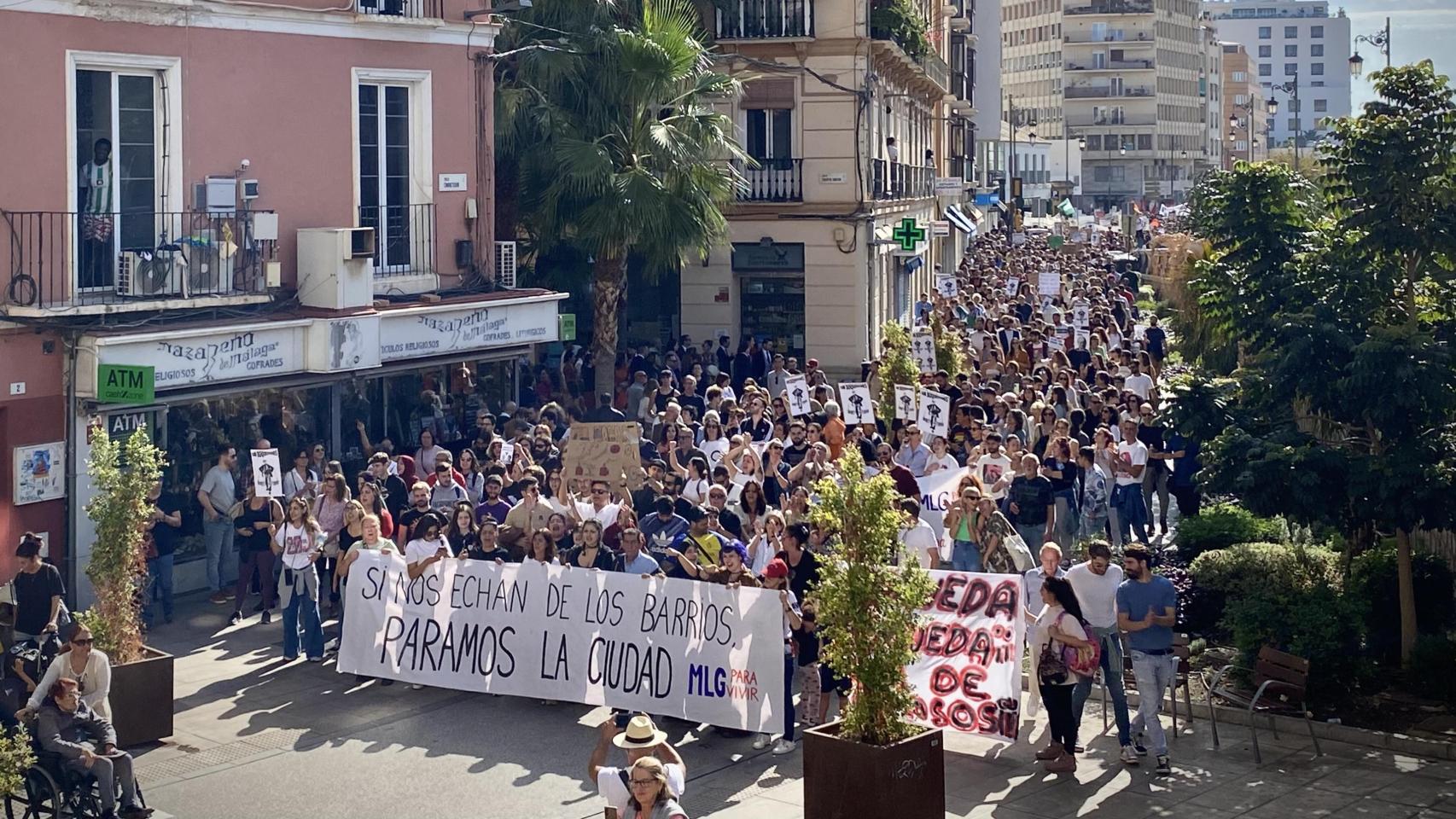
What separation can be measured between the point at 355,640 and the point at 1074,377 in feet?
38.8

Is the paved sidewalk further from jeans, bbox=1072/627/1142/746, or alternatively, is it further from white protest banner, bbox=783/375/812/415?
white protest banner, bbox=783/375/812/415

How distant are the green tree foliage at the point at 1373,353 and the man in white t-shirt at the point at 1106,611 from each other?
7.19 ft

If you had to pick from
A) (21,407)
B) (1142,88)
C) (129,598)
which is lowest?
(129,598)

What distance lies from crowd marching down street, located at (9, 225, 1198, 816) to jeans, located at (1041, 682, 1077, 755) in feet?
0.06

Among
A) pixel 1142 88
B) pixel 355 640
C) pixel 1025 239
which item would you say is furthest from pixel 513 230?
pixel 1142 88

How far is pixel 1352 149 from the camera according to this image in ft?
48.0

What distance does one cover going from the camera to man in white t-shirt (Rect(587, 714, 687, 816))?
8891 millimetres

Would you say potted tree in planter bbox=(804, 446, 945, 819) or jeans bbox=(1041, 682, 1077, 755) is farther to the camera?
jeans bbox=(1041, 682, 1077, 755)

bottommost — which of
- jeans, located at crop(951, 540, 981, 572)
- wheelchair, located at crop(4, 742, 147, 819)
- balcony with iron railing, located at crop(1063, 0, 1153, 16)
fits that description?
wheelchair, located at crop(4, 742, 147, 819)

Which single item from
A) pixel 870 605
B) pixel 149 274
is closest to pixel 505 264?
pixel 149 274

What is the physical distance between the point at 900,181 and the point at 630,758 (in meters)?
35.1

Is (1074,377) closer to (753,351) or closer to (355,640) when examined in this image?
(753,351)

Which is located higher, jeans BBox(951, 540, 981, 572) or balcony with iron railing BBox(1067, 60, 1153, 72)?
balcony with iron railing BBox(1067, 60, 1153, 72)

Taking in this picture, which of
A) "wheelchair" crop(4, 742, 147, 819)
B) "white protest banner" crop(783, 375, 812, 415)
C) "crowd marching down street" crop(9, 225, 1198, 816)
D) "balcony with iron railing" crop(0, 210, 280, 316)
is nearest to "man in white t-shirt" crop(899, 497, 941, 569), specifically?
"crowd marching down street" crop(9, 225, 1198, 816)
